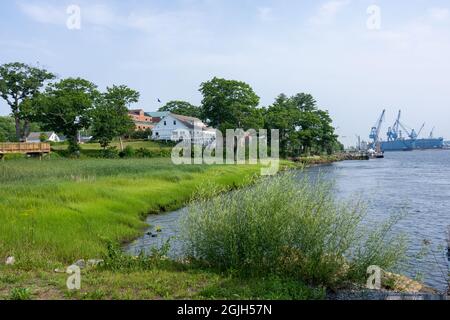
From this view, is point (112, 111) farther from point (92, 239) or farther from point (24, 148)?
point (92, 239)

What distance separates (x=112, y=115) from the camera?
73.7m

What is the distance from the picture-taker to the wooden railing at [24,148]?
56.3 meters

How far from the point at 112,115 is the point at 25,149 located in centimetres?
1801

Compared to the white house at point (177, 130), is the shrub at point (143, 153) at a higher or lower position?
lower

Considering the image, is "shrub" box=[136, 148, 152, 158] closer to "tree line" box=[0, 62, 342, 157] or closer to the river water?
"tree line" box=[0, 62, 342, 157]

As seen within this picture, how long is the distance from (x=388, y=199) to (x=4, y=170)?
3134 centimetres

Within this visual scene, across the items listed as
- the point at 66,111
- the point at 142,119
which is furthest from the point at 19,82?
the point at 142,119

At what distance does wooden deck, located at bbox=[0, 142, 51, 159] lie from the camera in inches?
2215

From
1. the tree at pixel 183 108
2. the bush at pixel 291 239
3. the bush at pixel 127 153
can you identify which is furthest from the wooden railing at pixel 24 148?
the tree at pixel 183 108

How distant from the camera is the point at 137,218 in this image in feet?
79.4
